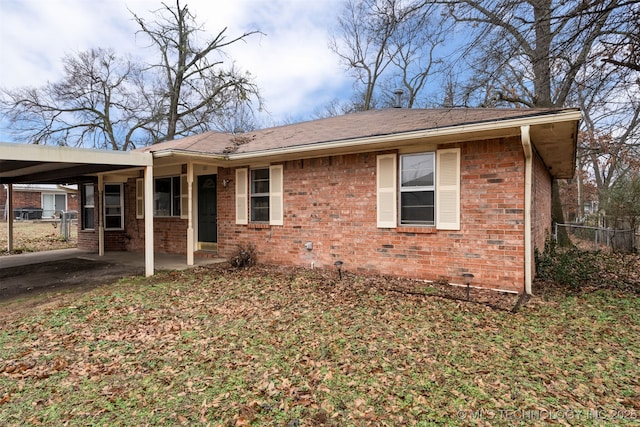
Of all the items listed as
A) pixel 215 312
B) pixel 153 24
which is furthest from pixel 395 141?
pixel 153 24

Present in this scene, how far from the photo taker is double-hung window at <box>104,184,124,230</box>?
450 inches

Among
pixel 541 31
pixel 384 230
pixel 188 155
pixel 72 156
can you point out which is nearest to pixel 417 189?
pixel 384 230

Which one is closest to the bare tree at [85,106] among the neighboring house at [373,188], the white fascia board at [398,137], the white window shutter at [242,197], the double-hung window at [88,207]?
the double-hung window at [88,207]

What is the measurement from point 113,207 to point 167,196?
2.67m

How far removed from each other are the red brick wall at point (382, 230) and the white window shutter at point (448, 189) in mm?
116

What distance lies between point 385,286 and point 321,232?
2103mm

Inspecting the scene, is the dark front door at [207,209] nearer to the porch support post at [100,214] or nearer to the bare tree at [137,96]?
the porch support post at [100,214]

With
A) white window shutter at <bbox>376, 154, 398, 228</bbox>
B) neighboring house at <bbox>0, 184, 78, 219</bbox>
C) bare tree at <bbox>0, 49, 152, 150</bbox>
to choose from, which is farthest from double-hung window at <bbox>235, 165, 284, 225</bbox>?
neighboring house at <bbox>0, 184, 78, 219</bbox>

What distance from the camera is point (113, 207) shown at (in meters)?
11.5

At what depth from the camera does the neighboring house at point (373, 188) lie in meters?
5.54

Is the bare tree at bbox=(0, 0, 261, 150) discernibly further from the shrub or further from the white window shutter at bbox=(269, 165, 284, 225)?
the shrub

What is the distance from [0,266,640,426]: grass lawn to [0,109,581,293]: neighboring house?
1.10m

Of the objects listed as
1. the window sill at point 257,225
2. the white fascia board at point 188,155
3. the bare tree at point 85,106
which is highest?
the bare tree at point 85,106

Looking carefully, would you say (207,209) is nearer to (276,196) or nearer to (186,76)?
(276,196)
